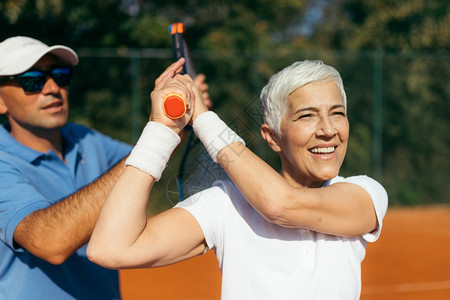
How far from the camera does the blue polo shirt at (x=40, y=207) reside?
8.39 feet

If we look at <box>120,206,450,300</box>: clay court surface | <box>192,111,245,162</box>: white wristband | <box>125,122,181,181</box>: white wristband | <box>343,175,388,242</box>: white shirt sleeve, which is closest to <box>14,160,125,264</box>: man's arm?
<box>125,122,181,181</box>: white wristband

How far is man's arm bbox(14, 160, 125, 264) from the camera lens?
2369 mm

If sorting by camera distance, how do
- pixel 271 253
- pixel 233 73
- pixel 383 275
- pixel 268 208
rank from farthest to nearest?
pixel 233 73, pixel 383 275, pixel 271 253, pixel 268 208

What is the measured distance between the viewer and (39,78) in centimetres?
296

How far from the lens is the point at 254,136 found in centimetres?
291

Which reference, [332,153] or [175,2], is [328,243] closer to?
A: [332,153]

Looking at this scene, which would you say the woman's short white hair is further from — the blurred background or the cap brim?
the blurred background

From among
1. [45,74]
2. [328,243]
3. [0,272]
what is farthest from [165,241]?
[45,74]

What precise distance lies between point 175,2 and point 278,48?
3631 millimetres

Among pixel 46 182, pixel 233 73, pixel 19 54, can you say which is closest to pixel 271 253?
pixel 46 182

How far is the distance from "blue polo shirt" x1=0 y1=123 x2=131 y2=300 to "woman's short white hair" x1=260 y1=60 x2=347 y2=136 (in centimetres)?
106

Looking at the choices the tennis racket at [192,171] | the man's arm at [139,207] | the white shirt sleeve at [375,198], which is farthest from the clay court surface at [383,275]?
the man's arm at [139,207]

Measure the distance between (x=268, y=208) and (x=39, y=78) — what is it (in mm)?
1539

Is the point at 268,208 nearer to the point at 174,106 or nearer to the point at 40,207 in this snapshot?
the point at 174,106
